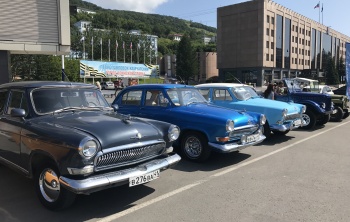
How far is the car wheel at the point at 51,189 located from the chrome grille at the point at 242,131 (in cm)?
362

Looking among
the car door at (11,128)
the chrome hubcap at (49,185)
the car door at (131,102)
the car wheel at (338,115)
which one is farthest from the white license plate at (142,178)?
the car wheel at (338,115)

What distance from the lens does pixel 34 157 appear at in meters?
4.45

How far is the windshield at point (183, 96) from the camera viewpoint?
7.37 m

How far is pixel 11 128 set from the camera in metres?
5.02

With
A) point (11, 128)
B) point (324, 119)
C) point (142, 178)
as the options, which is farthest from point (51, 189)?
point (324, 119)

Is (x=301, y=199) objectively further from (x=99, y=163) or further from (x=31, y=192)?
(x=31, y=192)

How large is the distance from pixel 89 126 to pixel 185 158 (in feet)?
10.4

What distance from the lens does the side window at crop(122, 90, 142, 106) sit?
7828 mm

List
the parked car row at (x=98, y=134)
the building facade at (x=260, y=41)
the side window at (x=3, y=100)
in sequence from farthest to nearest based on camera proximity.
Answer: the building facade at (x=260, y=41)
the side window at (x=3, y=100)
the parked car row at (x=98, y=134)

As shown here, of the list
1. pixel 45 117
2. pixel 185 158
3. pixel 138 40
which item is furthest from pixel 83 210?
pixel 138 40

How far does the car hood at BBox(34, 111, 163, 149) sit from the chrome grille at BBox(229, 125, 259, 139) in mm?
2259

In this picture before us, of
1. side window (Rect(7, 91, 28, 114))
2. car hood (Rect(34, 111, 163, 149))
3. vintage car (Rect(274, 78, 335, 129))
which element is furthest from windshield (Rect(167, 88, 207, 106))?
vintage car (Rect(274, 78, 335, 129))

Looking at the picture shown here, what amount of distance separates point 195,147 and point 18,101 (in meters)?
3.66

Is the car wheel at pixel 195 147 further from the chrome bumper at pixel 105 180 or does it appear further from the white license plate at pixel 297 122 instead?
the white license plate at pixel 297 122
